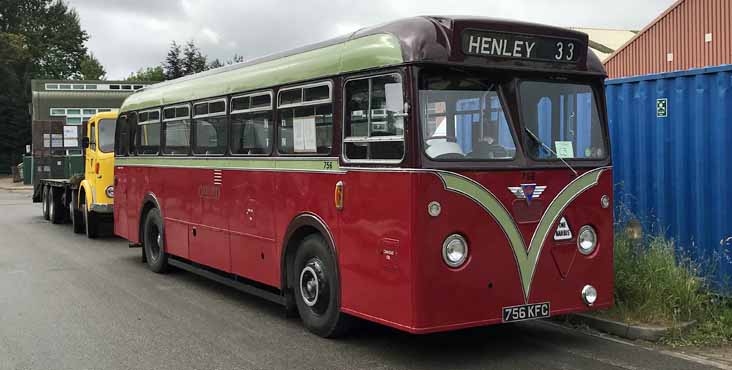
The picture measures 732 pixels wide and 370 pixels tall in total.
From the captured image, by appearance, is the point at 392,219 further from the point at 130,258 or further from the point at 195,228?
the point at 130,258

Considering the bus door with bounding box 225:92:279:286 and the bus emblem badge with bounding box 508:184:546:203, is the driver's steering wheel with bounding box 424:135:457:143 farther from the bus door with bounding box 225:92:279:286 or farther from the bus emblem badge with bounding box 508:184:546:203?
the bus door with bounding box 225:92:279:286

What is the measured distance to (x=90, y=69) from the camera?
8400 cm

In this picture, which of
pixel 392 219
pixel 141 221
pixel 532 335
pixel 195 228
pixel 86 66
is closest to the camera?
pixel 392 219

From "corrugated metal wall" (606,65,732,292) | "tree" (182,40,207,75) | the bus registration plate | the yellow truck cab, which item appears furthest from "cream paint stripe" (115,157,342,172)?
"tree" (182,40,207,75)

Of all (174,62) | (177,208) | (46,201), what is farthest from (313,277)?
(174,62)

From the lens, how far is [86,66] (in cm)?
8312

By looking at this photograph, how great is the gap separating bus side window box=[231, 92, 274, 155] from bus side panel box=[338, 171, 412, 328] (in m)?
1.80

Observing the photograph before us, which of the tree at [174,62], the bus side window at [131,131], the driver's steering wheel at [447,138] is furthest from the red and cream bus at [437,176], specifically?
the tree at [174,62]

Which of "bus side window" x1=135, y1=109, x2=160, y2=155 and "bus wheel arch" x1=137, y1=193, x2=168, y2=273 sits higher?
"bus side window" x1=135, y1=109, x2=160, y2=155

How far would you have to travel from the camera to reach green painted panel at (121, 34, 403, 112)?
6.29 metres

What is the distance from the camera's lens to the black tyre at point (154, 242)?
37.1 ft

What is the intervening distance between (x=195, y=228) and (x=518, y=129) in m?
5.16

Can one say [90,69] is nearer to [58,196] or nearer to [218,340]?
[58,196]

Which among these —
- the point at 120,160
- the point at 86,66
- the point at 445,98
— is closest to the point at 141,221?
the point at 120,160
